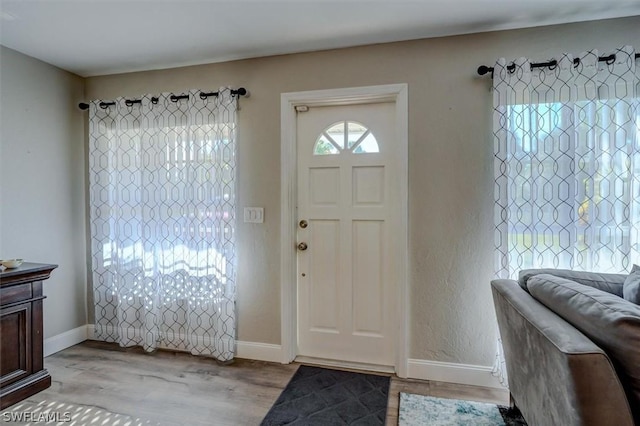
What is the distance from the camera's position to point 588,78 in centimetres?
202

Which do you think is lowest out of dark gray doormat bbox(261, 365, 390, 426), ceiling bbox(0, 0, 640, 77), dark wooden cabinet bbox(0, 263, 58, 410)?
dark gray doormat bbox(261, 365, 390, 426)

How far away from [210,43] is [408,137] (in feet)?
5.31

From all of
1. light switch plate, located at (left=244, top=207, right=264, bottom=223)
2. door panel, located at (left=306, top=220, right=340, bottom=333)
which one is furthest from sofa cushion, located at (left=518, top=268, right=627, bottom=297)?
light switch plate, located at (left=244, top=207, right=264, bottom=223)

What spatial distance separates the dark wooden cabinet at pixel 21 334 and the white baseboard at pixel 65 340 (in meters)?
0.62

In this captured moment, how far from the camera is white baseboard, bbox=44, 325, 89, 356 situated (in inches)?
107

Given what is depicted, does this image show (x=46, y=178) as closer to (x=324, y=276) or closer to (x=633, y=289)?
(x=324, y=276)

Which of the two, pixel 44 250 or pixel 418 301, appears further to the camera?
pixel 44 250

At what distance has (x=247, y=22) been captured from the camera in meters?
2.12

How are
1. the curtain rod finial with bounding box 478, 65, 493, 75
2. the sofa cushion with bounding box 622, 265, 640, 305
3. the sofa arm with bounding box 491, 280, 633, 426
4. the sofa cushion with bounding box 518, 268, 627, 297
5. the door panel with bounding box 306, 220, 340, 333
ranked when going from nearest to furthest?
the sofa arm with bounding box 491, 280, 633, 426, the sofa cushion with bounding box 622, 265, 640, 305, the sofa cushion with bounding box 518, 268, 627, 297, the curtain rod finial with bounding box 478, 65, 493, 75, the door panel with bounding box 306, 220, 340, 333

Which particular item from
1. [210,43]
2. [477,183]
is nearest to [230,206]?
[210,43]

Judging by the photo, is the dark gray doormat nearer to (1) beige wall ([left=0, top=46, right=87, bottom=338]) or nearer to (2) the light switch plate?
(2) the light switch plate

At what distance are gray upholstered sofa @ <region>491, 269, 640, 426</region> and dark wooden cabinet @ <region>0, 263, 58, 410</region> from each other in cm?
288

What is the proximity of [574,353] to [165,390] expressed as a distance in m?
2.32

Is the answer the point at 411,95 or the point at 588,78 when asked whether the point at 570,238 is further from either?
the point at 411,95
